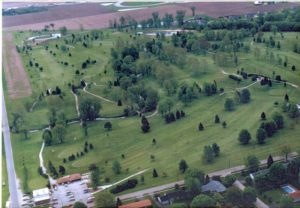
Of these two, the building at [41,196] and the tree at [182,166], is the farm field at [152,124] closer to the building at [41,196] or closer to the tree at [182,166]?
the tree at [182,166]

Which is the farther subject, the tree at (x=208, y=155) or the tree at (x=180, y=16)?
the tree at (x=180, y=16)

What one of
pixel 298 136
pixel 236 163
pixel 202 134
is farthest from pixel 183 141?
pixel 298 136

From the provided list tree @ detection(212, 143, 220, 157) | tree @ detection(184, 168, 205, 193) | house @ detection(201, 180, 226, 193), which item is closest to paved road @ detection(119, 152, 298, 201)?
tree @ detection(184, 168, 205, 193)

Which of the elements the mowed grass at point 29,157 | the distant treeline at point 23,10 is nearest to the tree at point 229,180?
the mowed grass at point 29,157

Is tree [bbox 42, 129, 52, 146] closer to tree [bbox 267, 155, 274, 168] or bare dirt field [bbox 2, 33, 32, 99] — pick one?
bare dirt field [bbox 2, 33, 32, 99]

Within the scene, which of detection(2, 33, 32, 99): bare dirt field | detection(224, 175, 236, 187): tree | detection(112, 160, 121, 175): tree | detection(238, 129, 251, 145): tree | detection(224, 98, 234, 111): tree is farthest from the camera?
detection(2, 33, 32, 99): bare dirt field

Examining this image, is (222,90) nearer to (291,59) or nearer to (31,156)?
(291,59)
